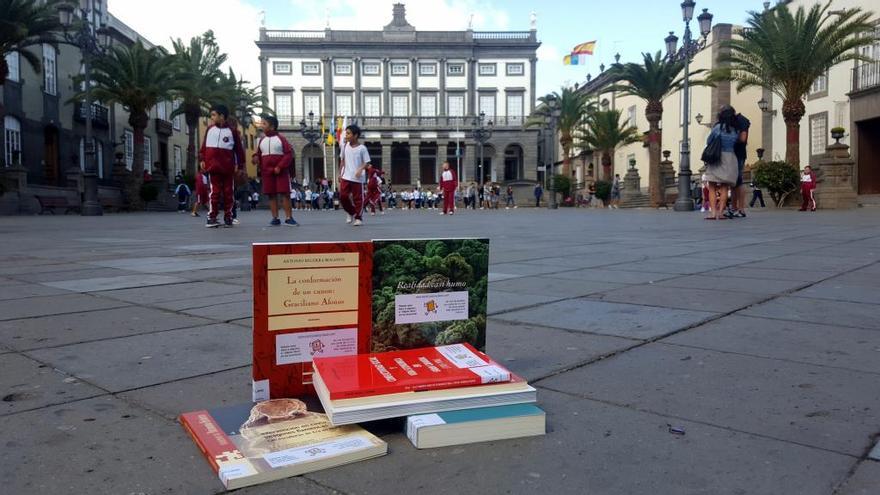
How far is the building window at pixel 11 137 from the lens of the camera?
92.2 feet

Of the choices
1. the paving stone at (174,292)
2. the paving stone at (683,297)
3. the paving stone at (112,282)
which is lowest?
the paving stone at (683,297)

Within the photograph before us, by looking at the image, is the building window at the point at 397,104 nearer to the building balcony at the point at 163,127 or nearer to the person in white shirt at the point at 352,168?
the building balcony at the point at 163,127

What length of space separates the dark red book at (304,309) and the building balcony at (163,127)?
4496 cm

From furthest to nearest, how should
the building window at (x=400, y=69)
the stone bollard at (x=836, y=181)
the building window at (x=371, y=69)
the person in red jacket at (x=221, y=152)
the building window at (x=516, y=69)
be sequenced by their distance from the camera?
the building window at (x=516, y=69) → the building window at (x=400, y=69) → the building window at (x=371, y=69) → the stone bollard at (x=836, y=181) → the person in red jacket at (x=221, y=152)

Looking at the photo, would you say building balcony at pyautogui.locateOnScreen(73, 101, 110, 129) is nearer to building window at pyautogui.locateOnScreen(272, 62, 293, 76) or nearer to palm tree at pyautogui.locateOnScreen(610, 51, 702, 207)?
palm tree at pyautogui.locateOnScreen(610, 51, 702, 207)

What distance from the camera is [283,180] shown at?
38.2 feet

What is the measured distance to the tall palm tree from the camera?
35.8 metres

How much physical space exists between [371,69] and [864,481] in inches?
2671

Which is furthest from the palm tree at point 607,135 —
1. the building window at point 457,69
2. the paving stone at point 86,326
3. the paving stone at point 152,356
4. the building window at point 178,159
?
the paving stone at point 152,356

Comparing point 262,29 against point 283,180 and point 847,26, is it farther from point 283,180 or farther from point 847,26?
point 283,180

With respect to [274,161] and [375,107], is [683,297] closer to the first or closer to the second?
[274,161]

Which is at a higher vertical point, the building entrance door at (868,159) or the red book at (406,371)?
the building entrance door at (868,159)

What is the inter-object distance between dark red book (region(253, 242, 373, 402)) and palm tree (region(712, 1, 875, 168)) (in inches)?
973

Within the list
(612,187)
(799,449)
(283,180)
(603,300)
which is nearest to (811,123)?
(612,187)
